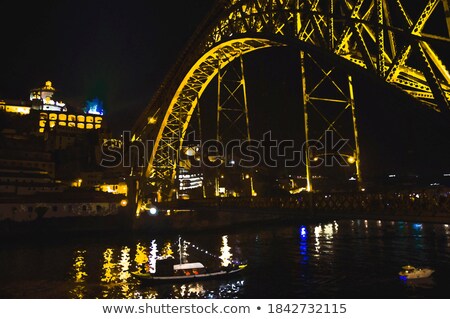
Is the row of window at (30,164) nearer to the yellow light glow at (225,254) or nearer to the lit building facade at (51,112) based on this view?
the lit building facade at (51,112)

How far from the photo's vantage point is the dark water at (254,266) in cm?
2489

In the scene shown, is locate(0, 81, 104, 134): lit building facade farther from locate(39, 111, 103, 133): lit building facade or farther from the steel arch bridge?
the steel arch bridge

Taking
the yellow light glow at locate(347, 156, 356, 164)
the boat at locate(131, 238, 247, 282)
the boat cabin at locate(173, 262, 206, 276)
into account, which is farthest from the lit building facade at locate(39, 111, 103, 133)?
the yellow light glow at locate(347, 156, 356, 164)

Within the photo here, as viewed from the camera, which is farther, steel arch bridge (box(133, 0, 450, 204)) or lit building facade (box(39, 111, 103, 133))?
lit building facade (box(39, 111, 103, 133))

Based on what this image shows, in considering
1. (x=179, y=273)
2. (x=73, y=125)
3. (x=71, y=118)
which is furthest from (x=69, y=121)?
(x=179, y=273)

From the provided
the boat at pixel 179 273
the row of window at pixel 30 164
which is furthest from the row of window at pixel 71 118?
the boat at pixel 179 273

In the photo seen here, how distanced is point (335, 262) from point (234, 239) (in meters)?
20.6

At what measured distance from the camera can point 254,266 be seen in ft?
108

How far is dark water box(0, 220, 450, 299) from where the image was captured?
24.9 metres

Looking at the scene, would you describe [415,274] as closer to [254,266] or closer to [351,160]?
[351,160]

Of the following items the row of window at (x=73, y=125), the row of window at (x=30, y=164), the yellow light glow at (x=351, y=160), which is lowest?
the yellow light glow at (x=351, y=160)

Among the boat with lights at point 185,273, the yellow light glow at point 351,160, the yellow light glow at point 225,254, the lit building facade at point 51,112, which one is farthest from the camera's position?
the lit building facade at point 51,112
